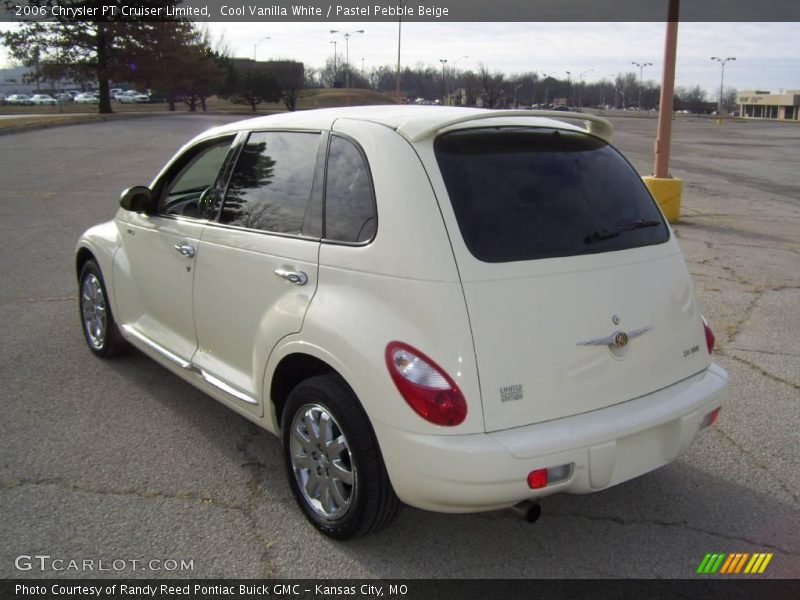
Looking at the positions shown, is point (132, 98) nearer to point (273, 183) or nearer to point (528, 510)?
point (273, 183)

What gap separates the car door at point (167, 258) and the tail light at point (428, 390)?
1.74 m

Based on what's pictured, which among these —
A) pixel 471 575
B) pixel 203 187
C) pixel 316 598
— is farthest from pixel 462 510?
pixel 203 187

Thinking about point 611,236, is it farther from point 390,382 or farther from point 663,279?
point 390,382

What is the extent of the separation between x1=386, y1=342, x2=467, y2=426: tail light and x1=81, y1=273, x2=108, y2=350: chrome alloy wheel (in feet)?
10.4

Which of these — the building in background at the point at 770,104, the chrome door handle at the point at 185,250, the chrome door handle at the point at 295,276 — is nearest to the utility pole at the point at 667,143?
the chrome door handle at the point at 185,250

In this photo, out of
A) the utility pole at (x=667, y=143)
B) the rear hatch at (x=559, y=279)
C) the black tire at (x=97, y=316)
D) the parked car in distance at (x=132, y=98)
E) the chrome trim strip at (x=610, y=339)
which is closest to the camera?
the rear hatch at (x=559, y=279)

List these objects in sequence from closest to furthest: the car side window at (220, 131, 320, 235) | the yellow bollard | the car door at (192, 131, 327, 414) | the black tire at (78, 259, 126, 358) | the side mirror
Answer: the car door at (192, 131, 327, 414)
the car side window at (220, 131, 320, 235)
the side mirror
the black tire at (78, 259, 126, 358)
the yellow bollard

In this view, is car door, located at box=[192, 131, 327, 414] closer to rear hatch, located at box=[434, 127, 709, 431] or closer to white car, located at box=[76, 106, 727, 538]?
white car, located at box=[76, 106, 727, 538]

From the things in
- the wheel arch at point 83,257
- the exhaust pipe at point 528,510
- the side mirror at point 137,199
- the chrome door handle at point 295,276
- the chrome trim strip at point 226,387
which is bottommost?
the exhaust pipe at point 528,510

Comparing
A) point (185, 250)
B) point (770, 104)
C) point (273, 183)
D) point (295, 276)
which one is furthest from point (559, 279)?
point (770, 104)

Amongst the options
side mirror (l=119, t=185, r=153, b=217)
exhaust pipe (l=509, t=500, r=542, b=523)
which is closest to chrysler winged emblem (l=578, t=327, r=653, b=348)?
exhaust pipe (l=509, t=500, r=542, b=523)

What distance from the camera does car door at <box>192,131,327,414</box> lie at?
3.18 meters

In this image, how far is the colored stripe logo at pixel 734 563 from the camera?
9.55 feet

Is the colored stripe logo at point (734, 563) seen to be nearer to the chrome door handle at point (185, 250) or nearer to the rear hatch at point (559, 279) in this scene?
the rear hatch at point (559, 279)
